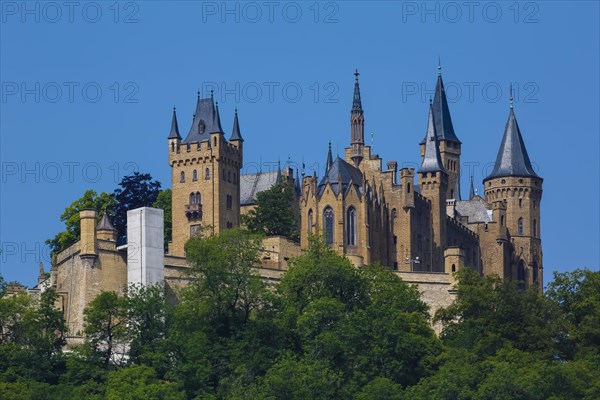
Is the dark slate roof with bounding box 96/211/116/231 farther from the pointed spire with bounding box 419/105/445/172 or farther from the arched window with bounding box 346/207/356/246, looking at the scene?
the pointed spire with bounding box 419/105/445/172

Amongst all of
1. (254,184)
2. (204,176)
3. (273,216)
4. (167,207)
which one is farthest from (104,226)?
(254,184)

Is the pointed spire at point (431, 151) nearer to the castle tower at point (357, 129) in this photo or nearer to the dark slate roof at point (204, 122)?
the castle tower at point (357, 129)

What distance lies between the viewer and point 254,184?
12169cm

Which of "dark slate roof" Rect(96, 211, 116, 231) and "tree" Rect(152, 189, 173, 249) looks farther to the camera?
"tree" Rect(152, 189, 173, 249)

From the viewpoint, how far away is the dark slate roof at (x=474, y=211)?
121 meters

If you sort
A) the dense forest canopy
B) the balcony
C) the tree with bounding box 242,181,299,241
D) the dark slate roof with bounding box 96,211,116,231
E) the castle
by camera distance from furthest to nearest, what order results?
1. the tree with bounding box 242,181,299,241
2. the balcony
3. the dark slate roof with bounding box 96,211,116,231
4. the castle
5. the dense forest canopy

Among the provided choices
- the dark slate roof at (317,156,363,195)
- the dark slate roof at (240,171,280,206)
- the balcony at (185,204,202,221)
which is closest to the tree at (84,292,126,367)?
the dark slate roof at (317,156,363,195)

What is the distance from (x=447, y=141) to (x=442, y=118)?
1534 millimetres

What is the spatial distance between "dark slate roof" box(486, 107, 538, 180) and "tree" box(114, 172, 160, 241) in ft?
74.4

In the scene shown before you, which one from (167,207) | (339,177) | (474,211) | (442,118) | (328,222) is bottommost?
(328,222)

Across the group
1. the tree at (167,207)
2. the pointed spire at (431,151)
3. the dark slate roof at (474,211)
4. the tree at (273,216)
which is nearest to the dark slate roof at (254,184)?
the tree at (167,207)

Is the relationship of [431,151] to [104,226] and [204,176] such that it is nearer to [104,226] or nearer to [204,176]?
[204,176]

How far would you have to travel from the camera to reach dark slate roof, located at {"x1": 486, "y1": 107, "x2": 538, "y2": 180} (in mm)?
120812

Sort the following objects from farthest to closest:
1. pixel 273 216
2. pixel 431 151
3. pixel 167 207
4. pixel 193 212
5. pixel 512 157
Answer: pixel 512 157
pixel 431 151
pixel 167 207
pixel 273 216
pixel 193 212
